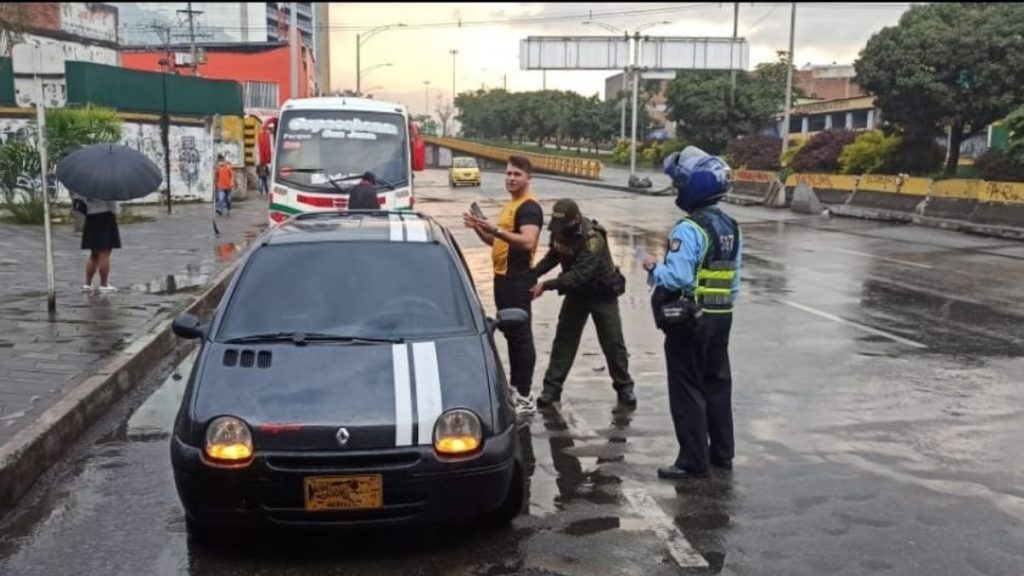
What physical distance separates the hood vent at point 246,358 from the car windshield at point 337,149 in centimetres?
988

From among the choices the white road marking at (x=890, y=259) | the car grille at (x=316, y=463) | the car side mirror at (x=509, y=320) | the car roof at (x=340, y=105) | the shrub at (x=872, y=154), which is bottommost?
the white road marking at (x=890, y=259)

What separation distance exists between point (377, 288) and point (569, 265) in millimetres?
2068

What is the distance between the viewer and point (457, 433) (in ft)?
14.4

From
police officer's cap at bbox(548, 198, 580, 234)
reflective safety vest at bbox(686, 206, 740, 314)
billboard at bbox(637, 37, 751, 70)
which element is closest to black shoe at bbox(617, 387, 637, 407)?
police officer's cap at bbox(548, 198, 580, 234)

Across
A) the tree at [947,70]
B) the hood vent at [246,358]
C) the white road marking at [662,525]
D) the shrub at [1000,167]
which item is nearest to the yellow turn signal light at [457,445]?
the hood vent at [246,358]

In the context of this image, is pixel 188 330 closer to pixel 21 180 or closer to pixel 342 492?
pixel 342 492

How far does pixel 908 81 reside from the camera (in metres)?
28.9

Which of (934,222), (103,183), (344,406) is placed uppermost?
(103,183)

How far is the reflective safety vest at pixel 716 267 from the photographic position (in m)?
5.48

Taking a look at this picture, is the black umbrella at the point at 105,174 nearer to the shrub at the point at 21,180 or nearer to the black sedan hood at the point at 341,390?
the black sedan hood at the point at 341,390

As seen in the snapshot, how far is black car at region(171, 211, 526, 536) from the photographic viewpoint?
4211 mm

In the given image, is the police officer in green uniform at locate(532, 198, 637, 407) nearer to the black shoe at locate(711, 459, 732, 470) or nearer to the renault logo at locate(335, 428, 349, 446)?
the black shoe at locate(711, 459, 732, 470)

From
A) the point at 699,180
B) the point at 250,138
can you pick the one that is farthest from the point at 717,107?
the point at 699,180

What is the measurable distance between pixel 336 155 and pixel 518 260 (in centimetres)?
860
